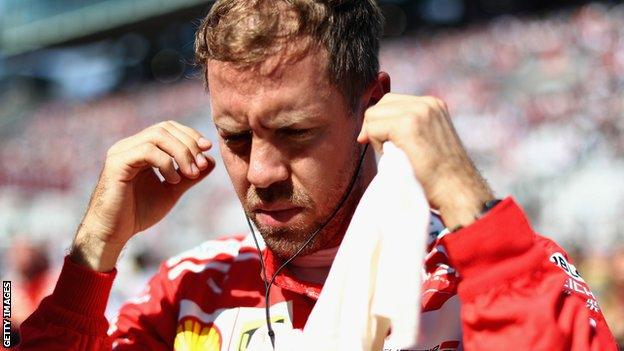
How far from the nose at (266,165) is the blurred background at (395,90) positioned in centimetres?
38

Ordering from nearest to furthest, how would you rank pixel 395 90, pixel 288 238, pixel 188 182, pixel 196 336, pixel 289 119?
1. pixel 289 119
2. pixel 288 238
3. pixel 196 336
4. pixel 188 182
5. pixel 395 90

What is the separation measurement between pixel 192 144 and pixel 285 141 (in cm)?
29

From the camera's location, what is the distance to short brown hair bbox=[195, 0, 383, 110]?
1.32m

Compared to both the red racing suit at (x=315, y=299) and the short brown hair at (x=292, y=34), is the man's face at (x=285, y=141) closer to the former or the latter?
the short brown hair at (x=292, y=34)

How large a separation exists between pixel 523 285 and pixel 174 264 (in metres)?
0.82

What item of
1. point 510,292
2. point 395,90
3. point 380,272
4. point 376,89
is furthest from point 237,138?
point 395,90

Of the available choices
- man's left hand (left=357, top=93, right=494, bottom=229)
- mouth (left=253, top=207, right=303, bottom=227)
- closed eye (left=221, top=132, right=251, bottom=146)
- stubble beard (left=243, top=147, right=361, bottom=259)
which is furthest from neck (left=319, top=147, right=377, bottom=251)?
man's left hand (left=357, top=93, right=494, bottom=229)

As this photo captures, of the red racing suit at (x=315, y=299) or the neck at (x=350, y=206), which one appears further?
the neck at (x=350, y=206)

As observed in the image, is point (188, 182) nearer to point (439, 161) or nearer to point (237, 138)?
point (237, 138)

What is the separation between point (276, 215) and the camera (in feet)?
4.41

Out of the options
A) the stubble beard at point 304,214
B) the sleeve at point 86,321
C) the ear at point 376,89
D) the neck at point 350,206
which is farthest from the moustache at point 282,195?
the sleeve at point 86,321

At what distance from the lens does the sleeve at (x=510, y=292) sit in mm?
→ 1030

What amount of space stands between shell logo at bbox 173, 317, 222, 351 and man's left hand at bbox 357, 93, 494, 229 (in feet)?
1.92

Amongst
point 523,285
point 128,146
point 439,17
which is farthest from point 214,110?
point 439,17
